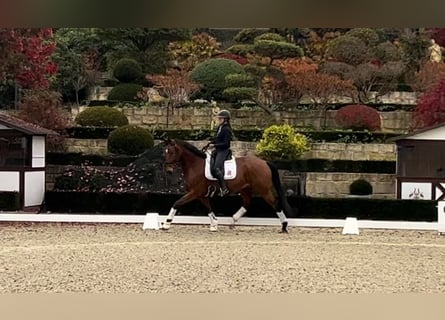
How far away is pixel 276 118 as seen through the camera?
2430 centimetres

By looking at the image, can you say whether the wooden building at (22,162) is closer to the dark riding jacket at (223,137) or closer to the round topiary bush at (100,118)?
the dark riding jacket at (223,137)

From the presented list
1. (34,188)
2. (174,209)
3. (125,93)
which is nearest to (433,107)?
(174,209)

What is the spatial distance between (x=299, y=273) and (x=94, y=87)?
74.0ft

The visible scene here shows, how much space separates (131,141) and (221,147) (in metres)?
8.61

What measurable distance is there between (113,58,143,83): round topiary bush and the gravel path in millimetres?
15950

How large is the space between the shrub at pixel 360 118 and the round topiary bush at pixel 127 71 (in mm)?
9350

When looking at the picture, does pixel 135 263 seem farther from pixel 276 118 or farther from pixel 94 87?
pixel 94 87

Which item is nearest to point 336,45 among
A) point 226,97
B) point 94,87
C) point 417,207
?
point 226,97

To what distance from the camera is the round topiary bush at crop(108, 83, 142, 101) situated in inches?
1041

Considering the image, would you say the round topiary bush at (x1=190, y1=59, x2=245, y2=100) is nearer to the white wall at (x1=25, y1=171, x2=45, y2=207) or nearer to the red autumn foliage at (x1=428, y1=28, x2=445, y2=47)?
the red autumn foliage at (x1=428, y1=28, x2=445, y2=47)

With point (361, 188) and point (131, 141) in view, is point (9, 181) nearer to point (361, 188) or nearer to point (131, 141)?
point (131, 141)

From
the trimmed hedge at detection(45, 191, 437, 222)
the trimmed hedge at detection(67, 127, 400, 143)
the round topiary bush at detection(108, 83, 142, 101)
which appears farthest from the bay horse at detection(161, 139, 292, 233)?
the round topiary bush at detection(108, 83, 142, 101)

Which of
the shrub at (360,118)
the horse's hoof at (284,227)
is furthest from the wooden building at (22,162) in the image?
the shrub at (360,118)

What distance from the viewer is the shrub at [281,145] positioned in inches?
757
